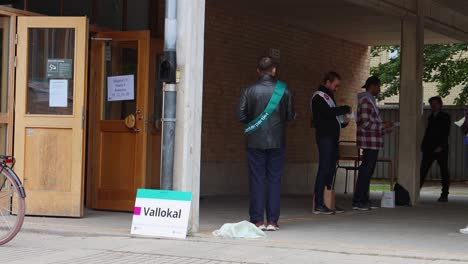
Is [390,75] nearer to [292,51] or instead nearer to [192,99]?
[292,51]

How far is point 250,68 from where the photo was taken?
1562 centimetres

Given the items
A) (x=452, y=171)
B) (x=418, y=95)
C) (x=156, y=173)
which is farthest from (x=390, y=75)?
(x=156, y=173)

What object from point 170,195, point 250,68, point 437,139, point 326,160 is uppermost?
point 250,68

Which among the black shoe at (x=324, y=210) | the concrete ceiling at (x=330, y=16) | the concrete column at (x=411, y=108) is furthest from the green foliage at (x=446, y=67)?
the black shoe at (x=324, y=210)

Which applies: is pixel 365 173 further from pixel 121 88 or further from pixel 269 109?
pixel 121 88

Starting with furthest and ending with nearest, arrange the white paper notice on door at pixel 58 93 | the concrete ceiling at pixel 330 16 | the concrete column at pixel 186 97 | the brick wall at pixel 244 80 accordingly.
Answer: the concrete ceiling at pixel 330 16 → the brick wall at pixel 244 80 → the white paper notice on door at pixel 58 93 → the concrete column at pixel 186 97

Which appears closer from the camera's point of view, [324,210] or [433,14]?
[324,210]

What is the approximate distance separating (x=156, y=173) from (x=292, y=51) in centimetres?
630

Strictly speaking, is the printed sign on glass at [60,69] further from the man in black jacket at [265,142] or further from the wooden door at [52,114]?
the man in black jacket at [265,142]

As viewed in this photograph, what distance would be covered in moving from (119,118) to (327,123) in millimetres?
2706

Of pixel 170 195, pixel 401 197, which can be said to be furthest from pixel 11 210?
pixel 401 197

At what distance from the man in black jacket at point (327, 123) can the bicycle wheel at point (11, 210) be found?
13.8 feet

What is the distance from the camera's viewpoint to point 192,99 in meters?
8.61

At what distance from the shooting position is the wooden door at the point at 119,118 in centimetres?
1053
